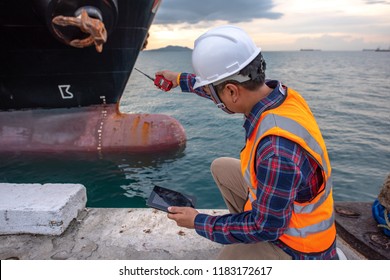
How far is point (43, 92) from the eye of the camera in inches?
349

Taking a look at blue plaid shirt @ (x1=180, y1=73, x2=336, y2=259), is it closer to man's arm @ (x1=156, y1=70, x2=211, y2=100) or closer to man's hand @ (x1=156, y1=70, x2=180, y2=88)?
man's arm @ (x1=156, y1=70, x2=211, y2=100)

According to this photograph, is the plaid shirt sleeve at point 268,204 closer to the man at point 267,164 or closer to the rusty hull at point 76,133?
the man at point 267,164

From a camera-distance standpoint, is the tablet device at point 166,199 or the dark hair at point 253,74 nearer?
the dark hair at point 253,74

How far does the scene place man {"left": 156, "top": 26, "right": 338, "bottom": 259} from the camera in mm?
1615

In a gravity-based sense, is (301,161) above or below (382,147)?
above

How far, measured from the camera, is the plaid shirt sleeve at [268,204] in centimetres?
158

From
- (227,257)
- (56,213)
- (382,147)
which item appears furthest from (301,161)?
(382,147)

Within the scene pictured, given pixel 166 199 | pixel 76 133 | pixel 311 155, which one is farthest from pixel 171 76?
pixel 76 133

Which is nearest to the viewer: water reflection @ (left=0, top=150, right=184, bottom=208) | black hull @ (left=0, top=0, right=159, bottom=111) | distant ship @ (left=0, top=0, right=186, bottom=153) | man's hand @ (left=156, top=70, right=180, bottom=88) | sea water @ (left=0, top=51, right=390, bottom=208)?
man's hand @ (left=156, top=70, right=180, bottom=88)

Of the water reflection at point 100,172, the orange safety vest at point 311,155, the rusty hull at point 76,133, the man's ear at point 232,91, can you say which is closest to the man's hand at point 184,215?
the orange safety vest at point 311,155

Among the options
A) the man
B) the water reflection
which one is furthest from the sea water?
the man

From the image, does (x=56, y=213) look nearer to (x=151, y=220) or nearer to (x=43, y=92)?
(x=151, y=220)
